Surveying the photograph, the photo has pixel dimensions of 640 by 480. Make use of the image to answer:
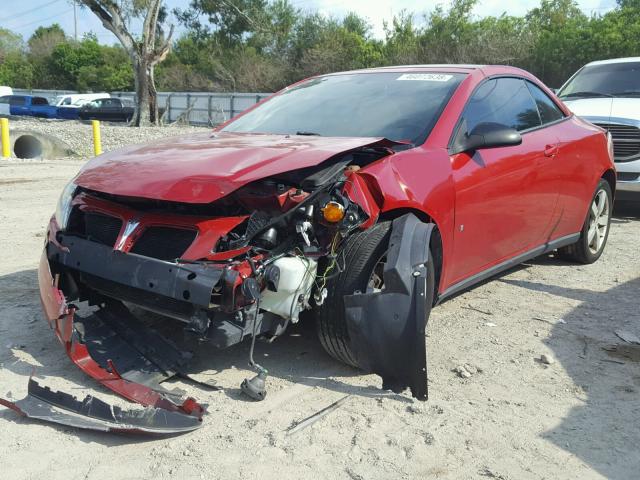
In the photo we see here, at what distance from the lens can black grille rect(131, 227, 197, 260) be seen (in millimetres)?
3072

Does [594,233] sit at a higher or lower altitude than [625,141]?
lower

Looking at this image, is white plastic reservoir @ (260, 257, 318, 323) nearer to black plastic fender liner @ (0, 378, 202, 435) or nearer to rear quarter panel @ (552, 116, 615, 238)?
black plastic fender liner @ (0, 378, 202, 435)

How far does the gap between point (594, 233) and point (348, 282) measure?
11.8 feet

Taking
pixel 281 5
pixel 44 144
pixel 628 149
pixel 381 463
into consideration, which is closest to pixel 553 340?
pixel 381 463

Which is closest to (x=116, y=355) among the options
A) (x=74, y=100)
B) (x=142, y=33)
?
(x=142, y=33)

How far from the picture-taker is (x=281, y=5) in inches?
1813

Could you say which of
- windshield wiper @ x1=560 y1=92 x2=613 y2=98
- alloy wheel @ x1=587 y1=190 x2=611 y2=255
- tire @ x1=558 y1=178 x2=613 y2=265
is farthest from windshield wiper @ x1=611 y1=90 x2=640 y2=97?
alloy wheel @ x1=587 y1=190 x2=611 y2=255

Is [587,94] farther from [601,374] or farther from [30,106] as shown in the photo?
[30,106]

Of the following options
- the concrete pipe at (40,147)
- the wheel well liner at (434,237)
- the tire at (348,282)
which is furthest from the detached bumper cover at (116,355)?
the concrete pipe at (40,147)

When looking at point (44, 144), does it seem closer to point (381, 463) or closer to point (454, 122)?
point (454, 122)

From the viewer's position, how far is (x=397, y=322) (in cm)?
302

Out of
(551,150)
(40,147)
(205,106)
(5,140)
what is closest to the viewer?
(551,150)

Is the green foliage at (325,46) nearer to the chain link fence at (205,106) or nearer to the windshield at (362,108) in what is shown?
the chain link fence at (205,106)

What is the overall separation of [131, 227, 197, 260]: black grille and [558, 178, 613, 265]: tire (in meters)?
3.89
